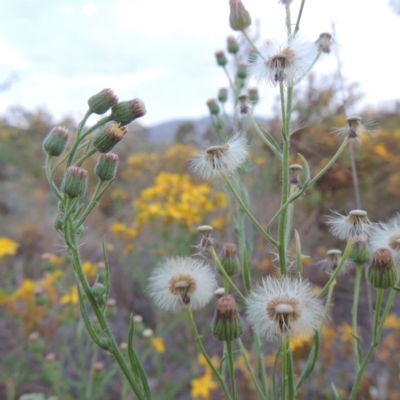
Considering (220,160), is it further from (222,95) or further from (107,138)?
(222,95)

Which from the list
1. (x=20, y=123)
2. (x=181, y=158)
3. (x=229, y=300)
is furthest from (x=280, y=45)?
(x=20, y=123)

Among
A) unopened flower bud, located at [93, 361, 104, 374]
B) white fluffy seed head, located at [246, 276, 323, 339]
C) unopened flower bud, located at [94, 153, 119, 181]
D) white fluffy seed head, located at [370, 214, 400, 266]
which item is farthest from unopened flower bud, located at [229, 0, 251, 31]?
unopened flower bud, located at [93, 361, 104, 374]

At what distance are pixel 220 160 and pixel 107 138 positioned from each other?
0.24 m

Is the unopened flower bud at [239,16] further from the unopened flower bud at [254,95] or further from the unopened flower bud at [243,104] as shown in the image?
the unopened flower bud at [254,95]

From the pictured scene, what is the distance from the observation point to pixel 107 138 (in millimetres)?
931

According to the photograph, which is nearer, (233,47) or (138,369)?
(138,369)

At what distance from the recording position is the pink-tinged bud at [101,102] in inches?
39.3

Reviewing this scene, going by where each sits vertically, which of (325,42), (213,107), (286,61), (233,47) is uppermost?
(233,47)

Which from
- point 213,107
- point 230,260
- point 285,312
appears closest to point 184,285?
point 230,260

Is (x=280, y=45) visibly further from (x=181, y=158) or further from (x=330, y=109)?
(x=181, y=158)

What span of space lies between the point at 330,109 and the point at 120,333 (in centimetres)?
337

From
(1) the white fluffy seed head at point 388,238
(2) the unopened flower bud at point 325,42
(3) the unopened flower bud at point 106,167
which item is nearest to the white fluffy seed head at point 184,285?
(3) the unopened flower bud at point 106,167

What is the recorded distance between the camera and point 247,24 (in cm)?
119

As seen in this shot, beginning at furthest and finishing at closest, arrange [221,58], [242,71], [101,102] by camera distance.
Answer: [221,58] < [242,71] < [101,102]
